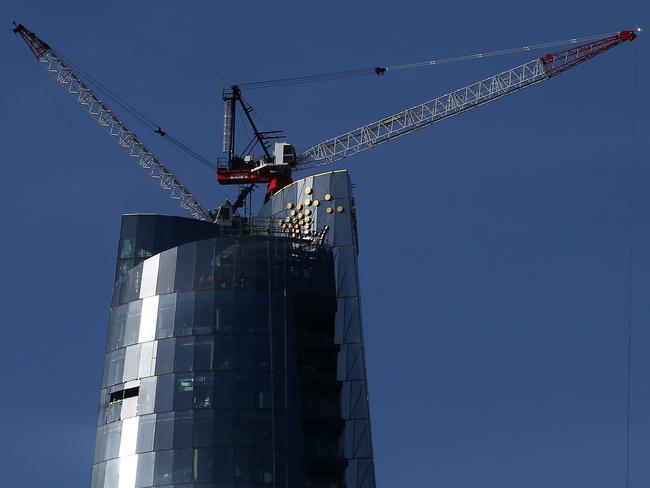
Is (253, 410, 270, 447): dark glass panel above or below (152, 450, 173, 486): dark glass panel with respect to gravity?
above

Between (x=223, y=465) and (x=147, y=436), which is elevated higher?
(x=147, y=436)

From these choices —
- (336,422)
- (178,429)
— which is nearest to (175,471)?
(178,429)

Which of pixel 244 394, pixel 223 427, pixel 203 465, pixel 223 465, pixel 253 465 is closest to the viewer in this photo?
pixel 253 465

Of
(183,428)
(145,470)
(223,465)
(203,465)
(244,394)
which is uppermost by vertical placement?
(244,394)

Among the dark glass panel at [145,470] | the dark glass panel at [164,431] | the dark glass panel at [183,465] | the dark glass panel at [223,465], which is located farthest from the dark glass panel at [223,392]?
the dark glass panel at [145,470]

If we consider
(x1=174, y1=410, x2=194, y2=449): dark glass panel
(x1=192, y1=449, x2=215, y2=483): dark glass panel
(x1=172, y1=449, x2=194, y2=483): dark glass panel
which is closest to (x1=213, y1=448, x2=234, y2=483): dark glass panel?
(x1=192, y1=449, x2=215, y2=483): dark glass panel

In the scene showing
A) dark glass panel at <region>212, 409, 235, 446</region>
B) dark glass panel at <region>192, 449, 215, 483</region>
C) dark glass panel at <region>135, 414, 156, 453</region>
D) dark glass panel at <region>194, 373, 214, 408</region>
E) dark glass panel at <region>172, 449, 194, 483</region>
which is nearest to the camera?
dark glass panel at <region>192, 449, 215, 483</region>

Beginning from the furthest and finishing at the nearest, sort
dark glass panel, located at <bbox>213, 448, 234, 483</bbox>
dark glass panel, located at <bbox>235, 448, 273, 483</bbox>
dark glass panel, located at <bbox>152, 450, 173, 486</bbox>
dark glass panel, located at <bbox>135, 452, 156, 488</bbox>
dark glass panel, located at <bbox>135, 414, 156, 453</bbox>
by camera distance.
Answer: dark glass panel, located at <bbox>135, 414, 156, 453</bbox> < dark glass panel, located at <bbox>135, 452, 156, 488</bbox> < dark glass panel, located at <bbox>152, 450, 173, 486</bbox> < dark glass panel, located at <bbox>235, 448, 273, 483</bbox> < dark glass panel, located at <bbox>213, 448, 234, 483</bbox>

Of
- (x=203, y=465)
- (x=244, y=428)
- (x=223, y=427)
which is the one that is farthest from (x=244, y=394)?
(x=203, y=465)

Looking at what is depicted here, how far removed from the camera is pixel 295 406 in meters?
199

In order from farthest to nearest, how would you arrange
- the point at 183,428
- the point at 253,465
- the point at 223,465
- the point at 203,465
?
the point at 183,428 → the point at 203,465 → the point at 223,465 → the point at 253,465

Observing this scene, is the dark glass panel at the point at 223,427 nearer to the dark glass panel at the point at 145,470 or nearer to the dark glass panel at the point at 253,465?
the dark glass panel at the point at 253,465

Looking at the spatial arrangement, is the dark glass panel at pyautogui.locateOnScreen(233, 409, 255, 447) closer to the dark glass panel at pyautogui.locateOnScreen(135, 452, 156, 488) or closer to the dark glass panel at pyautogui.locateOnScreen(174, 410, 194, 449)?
the dark glass panel at pyautogui.locateOnScreen(174, 410, 194, 449)

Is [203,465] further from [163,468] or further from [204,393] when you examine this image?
[204,393]
